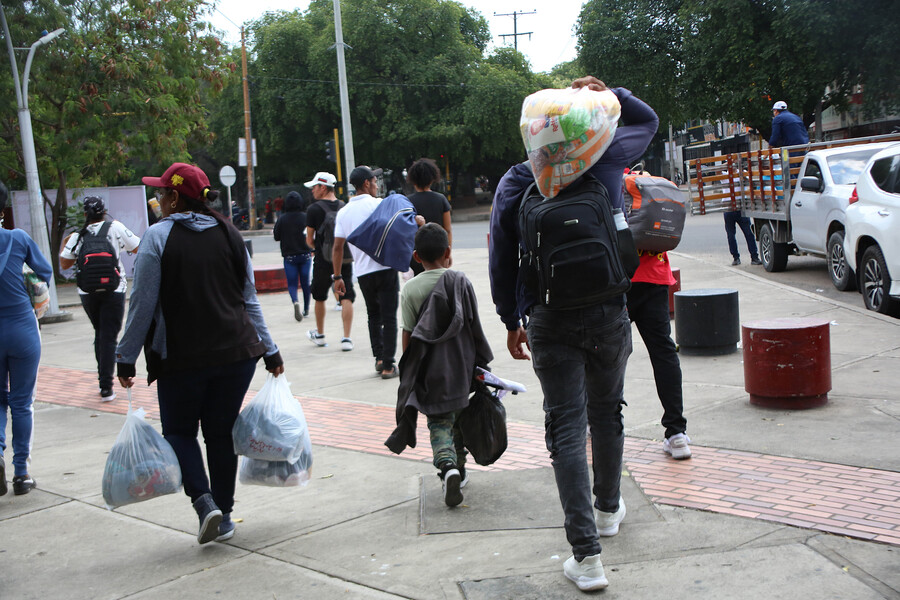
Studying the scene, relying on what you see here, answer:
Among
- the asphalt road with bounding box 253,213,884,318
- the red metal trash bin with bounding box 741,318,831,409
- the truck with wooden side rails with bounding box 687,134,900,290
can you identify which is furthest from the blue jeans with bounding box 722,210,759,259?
the red metal trash bin with bounding box 741,318,831,409

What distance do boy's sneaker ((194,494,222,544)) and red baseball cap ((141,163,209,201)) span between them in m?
1.40

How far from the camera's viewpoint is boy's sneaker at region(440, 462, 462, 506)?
4.50 m

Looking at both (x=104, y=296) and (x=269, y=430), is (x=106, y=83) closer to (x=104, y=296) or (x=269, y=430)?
(x=104, y=296)

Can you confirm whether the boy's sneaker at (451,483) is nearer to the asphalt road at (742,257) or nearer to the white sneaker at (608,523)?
the white sneaker at (608,523)

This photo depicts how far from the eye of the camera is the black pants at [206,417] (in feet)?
13.6

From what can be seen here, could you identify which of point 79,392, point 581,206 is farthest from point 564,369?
point 79,392

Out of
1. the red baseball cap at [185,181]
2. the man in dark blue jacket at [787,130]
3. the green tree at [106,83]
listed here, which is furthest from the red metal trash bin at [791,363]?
the green tree at [106,83]

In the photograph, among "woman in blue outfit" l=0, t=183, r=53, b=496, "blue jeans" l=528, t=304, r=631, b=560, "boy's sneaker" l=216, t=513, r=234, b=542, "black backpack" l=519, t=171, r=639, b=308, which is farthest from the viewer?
"woman in blue outfit" l=0, t=183, r=53, b=496

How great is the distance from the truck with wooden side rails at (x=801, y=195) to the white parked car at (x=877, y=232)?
99cm

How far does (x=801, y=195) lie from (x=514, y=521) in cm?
Answer: 1002

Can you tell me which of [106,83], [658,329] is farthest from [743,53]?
[658,329]

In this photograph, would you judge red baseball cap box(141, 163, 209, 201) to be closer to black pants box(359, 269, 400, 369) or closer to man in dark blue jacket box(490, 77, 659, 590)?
man in dark blue jacket box(490, 77, 659, 590)

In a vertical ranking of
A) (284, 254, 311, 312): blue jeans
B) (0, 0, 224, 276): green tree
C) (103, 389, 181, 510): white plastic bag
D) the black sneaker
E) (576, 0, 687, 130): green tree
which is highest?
(576, 0, 687, 130): green tree

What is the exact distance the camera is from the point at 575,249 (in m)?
3.35
